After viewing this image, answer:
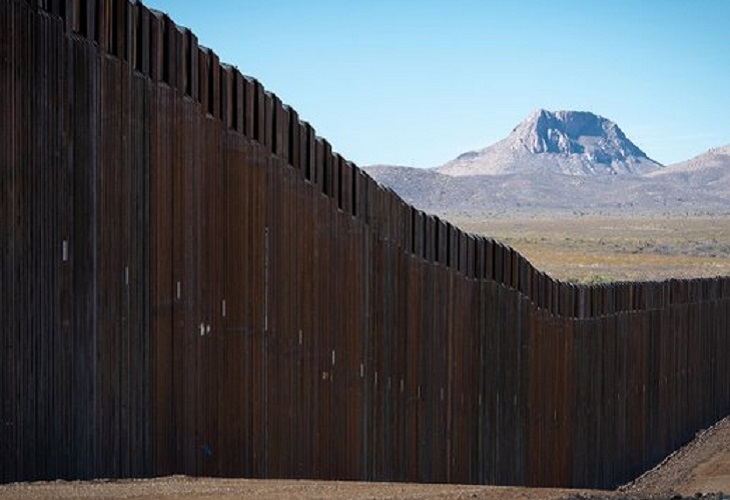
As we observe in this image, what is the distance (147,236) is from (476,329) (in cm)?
551

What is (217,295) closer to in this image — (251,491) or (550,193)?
(251,491)

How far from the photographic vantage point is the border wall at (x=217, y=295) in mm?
9438

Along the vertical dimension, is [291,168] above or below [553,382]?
above

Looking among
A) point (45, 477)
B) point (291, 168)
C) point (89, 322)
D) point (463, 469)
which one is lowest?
point (463, 469)

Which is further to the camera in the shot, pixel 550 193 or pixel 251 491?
pixel 550 193

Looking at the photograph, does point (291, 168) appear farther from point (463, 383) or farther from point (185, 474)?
point (463, 383)

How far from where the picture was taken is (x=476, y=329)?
49.2 feet

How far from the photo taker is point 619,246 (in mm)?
81062

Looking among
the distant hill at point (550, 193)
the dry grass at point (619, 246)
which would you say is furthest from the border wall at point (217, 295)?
the distant hill at point (550, 193)

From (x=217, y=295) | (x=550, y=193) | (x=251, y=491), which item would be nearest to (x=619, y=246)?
(x=217, y=295)

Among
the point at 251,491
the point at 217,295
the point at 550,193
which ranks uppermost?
the point at 550,193

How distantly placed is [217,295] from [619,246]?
71.8m

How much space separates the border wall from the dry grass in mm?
30118

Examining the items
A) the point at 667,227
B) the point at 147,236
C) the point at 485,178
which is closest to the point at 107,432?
the point at 147,236
